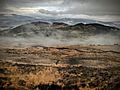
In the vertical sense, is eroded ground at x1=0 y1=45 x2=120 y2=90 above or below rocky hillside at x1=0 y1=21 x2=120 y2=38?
below

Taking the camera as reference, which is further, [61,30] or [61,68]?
[61,30]

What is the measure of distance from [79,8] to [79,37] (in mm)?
623

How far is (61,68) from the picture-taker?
600 centimetres

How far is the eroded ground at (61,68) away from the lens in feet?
19.4

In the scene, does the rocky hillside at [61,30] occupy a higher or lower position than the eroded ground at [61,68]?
higher

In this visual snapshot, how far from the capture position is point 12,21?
246 inches

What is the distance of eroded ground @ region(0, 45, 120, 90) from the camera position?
5.92m

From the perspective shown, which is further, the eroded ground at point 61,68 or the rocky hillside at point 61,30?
the rocky hillside at point 61,30

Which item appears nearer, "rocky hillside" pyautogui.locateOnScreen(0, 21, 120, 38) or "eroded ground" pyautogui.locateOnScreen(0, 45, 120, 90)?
"eroded ground" pyautogui.locateOnScreen(0, 45, 120, 90)

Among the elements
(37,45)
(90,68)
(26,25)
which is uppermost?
(26,25)

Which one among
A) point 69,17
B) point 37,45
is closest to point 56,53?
point 37,45

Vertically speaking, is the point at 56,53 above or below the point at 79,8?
below

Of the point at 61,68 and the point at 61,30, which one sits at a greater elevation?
the point at 61,30

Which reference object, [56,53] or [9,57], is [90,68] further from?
[9,57]
